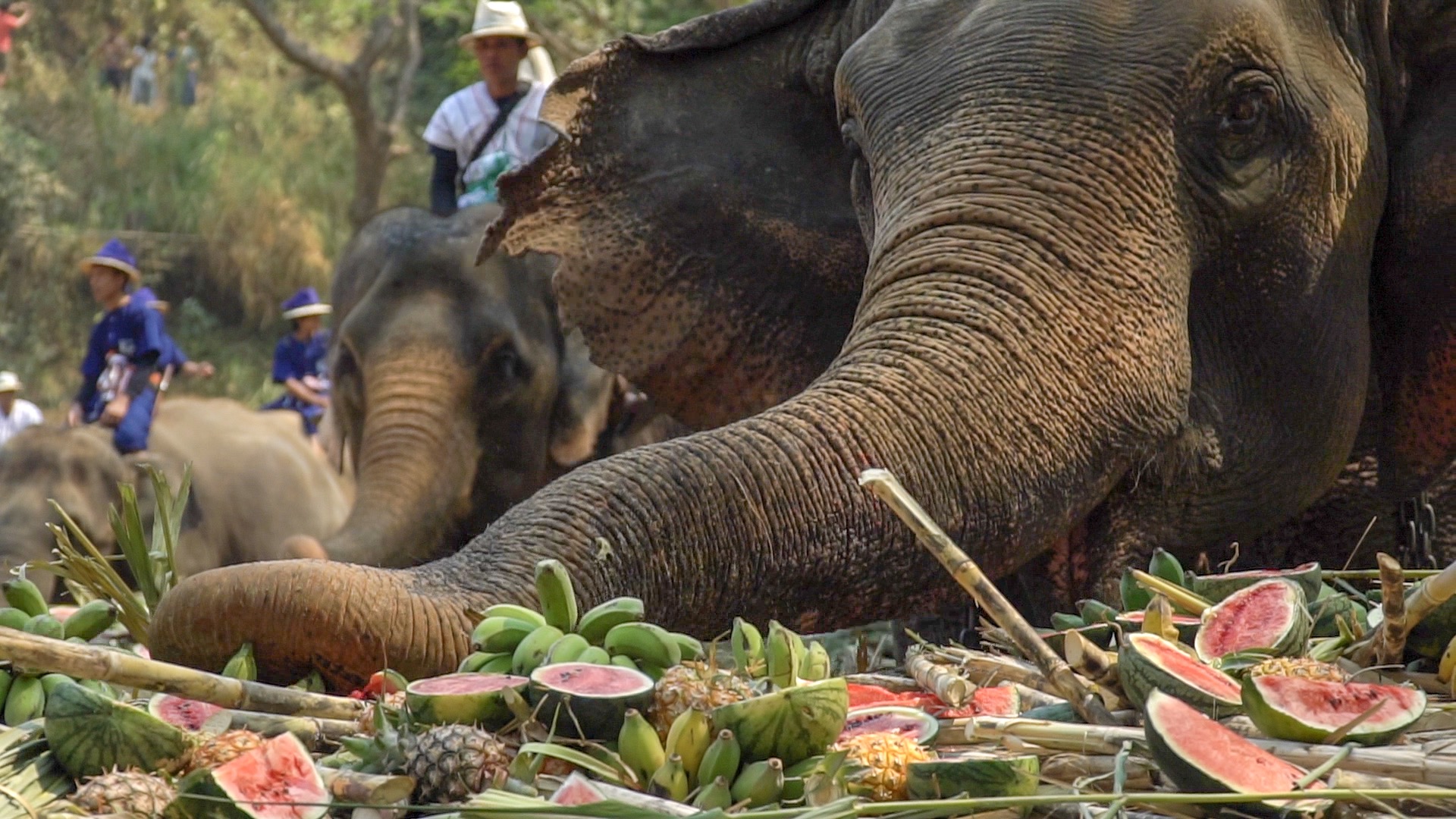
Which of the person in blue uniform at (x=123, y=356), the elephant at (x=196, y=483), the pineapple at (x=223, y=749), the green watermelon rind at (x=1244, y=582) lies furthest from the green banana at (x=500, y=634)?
the person in blue uniform at (x=123, y=356)

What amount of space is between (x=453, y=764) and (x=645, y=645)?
13.4 inches

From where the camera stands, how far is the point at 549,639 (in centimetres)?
246

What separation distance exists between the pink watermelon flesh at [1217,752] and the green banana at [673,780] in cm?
42

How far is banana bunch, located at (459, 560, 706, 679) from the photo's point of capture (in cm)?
240

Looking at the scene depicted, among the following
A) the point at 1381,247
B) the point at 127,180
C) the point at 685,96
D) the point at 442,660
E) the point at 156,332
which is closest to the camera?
the point at 442,660

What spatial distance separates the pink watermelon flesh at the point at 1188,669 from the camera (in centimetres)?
233

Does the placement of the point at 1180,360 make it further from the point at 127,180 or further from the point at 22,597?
the point at 127,180

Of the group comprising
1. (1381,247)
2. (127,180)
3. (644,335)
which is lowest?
(127,180)

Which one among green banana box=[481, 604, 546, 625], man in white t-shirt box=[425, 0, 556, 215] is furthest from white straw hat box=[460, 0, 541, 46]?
green banana box=[481, 604, 546, 625]

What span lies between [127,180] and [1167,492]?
66.6 feet

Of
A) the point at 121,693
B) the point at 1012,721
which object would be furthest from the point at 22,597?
the point at 1012,721

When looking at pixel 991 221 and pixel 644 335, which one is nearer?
pixel 991 221

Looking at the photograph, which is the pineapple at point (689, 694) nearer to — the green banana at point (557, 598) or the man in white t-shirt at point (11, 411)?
the green banana at point (557, 598)

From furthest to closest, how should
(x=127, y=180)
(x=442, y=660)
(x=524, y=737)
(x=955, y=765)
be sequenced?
1. (x=127, y=180)
2. (x=442, y=660)
3. (x=524, y=737)
4. (x=955, y=765)
